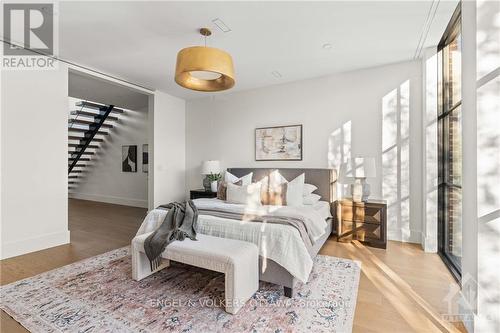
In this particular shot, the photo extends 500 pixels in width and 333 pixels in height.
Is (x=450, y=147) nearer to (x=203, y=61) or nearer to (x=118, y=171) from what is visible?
(x=203, y=61)

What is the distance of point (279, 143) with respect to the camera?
15.2 ft

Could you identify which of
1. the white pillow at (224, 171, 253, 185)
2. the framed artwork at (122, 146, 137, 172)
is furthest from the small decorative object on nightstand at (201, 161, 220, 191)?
the framed artwork at (122, 146, 137, 172)

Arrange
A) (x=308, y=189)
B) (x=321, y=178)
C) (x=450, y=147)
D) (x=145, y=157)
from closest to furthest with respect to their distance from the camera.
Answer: (x=450, y=147)
(x=308, y=189)
(x=321, y=178)
(x=145, y=157)

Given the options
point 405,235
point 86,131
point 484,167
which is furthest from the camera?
point 86,131

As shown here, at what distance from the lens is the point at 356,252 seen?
328cm

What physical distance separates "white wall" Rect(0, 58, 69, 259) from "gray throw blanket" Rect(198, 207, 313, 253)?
2416 millimetres

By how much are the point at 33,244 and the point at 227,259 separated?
10.3ft

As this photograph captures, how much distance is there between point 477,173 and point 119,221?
220 inches

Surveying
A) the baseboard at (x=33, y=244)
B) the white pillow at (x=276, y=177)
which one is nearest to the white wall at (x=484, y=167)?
the white pillow at (x=276, y=177)

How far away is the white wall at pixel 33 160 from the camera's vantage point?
3145mm

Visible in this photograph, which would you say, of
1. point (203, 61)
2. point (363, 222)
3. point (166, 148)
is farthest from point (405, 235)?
point (166, 148)

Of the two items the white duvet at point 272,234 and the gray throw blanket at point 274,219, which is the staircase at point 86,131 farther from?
the gray throw blanket at point 274,219

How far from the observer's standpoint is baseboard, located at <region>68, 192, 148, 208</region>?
6726mm

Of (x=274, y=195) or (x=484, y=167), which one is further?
(x=274, y=195)
